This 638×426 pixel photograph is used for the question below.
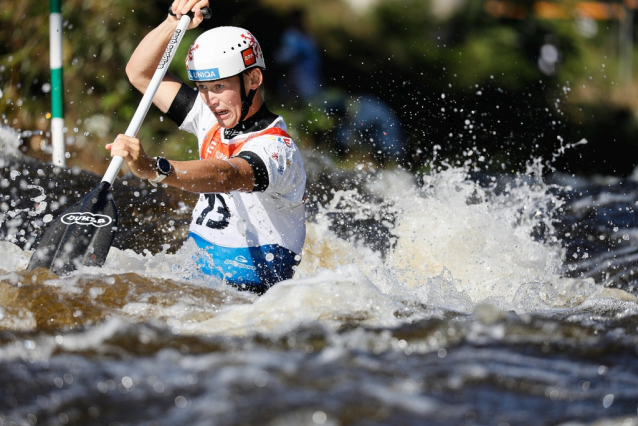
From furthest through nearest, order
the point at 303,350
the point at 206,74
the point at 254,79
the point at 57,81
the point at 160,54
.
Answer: the point at 57,81
the point at 160,54
the point at 254,79
the point at 206,74
the point at 303,350

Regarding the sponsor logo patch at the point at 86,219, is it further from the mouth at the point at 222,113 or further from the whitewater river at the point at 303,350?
the mouth at the point at 222,113

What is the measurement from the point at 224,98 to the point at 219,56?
0.69 feet

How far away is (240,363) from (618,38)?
1103 cm

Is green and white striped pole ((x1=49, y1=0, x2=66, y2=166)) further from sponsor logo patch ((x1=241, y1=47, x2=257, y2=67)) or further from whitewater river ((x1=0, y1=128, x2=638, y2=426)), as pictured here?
sponsor logo patch ((x1=241, y1=47, x2=257, y2=67))

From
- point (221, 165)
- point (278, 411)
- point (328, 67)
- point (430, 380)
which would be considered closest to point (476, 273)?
point (221, 165)

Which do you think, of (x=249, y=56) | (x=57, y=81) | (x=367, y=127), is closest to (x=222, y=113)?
(x=249, y=56)

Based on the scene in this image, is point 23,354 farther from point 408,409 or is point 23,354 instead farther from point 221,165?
point 408,409

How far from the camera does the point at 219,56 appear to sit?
343cm

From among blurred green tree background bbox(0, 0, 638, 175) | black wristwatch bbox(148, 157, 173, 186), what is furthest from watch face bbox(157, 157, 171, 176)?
blurred green tree background bbox(0, 0, 638, 175)

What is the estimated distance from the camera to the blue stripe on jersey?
3.49 meters

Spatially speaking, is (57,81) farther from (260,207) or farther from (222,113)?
(260,207)

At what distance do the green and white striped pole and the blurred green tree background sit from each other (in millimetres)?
2275

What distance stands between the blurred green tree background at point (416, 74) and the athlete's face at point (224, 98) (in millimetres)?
4862

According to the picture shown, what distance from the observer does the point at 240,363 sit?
2205mm
